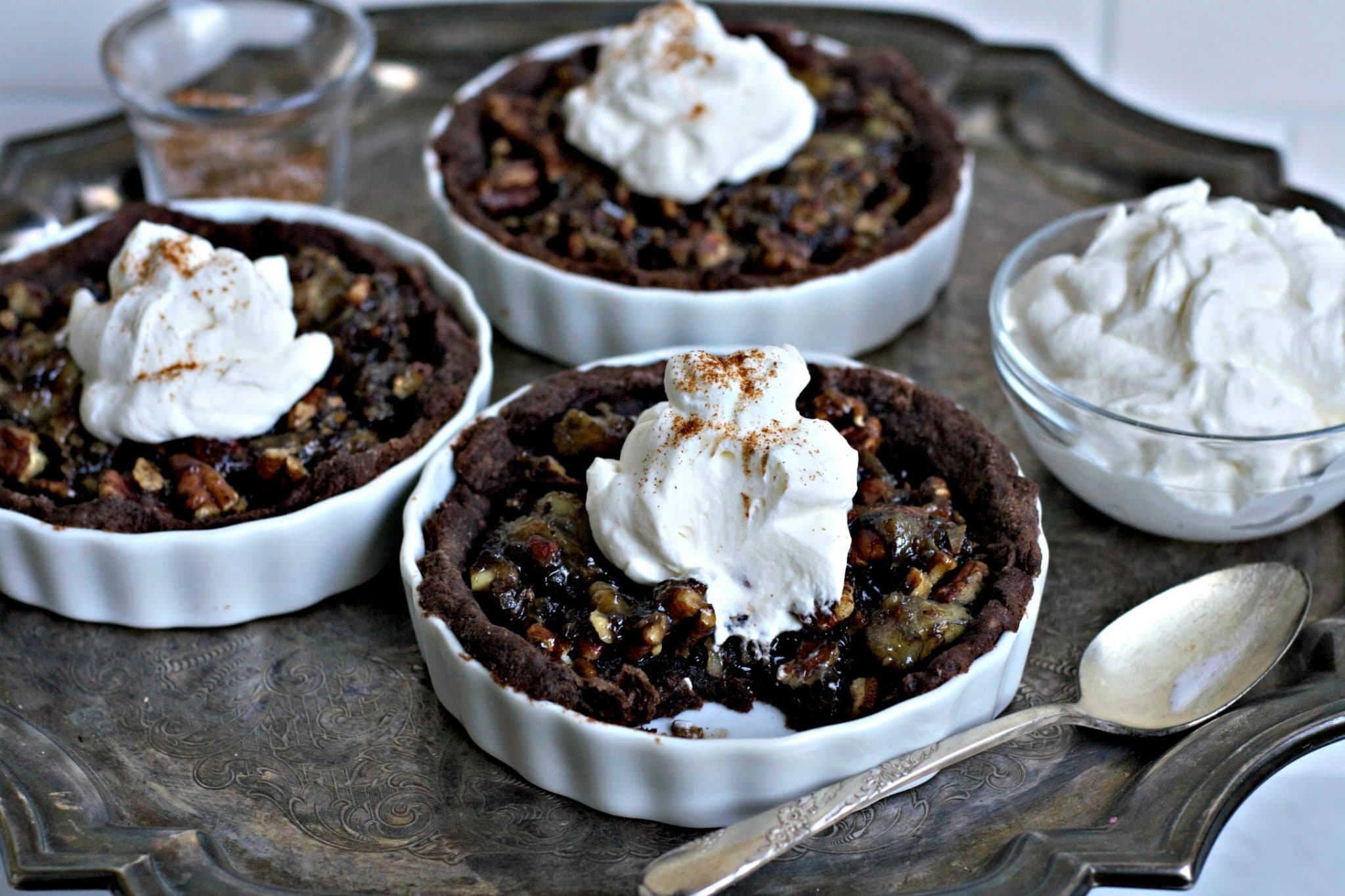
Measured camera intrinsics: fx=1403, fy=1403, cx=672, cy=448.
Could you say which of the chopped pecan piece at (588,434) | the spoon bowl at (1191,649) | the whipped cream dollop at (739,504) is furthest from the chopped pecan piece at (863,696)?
the chopped pecan piece at (588,434)

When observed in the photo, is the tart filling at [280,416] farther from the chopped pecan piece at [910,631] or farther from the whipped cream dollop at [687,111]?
the chopped pecan piece at [910,631]

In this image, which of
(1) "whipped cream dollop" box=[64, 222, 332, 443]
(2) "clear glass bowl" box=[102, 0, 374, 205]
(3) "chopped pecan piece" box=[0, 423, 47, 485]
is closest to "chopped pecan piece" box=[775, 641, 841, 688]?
(1) "whipped cream dollop" box=[64, 222, 332, 443]

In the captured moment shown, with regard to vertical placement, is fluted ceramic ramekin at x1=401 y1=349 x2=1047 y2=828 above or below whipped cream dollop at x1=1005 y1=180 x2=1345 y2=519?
below

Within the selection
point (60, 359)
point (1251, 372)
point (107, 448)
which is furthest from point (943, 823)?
point (60, 359)

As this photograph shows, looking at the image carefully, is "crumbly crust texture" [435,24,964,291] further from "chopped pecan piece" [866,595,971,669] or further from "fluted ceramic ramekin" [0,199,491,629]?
→ "chopped pecan piece" [866,595,971,669]

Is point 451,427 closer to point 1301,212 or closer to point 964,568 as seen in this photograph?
point 964,568

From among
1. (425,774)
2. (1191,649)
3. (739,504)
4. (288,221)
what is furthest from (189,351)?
(1191,649)

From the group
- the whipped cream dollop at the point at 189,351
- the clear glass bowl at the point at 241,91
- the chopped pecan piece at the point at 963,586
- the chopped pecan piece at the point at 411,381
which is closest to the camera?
the chopped pecan piece at the point at 963,586
